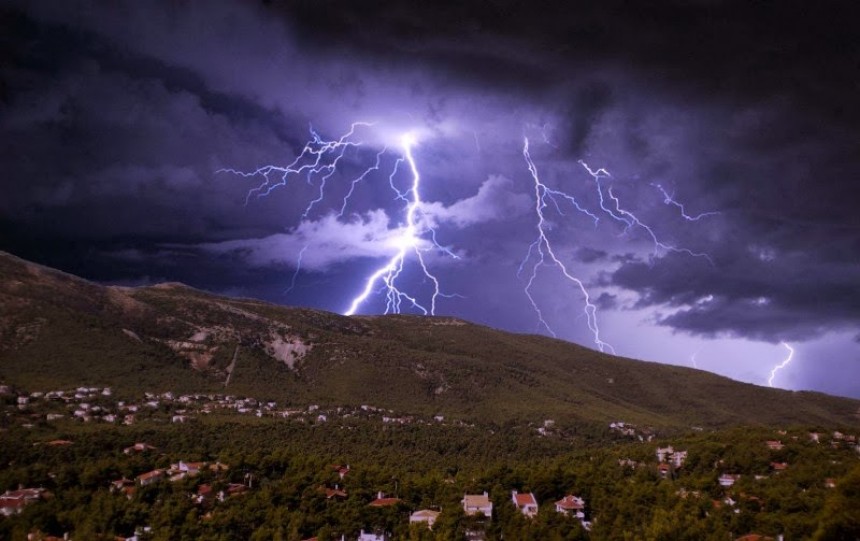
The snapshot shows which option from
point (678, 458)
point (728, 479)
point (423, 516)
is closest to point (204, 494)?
point (423, 516)

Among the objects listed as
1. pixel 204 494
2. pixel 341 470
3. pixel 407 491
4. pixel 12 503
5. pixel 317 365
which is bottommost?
pixel 12 503

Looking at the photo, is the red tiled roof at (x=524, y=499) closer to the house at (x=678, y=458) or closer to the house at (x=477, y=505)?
the house at (x=477, y=505)

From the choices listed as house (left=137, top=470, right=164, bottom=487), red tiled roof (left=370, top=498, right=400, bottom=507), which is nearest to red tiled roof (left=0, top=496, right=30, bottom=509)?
house (left=137, top=470, right=164, bottom=487)

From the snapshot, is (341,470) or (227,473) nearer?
(227,473)

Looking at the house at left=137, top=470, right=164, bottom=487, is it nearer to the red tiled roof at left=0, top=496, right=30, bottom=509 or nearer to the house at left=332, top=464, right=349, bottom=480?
the red tiled roof at left=0, top=496, right=30, bottom=509

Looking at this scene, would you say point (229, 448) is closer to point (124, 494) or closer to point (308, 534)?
point (124, 494)

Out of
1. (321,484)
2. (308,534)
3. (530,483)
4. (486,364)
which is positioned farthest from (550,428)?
(308,534)

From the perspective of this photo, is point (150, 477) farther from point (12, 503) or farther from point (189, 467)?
point (12, 503)
